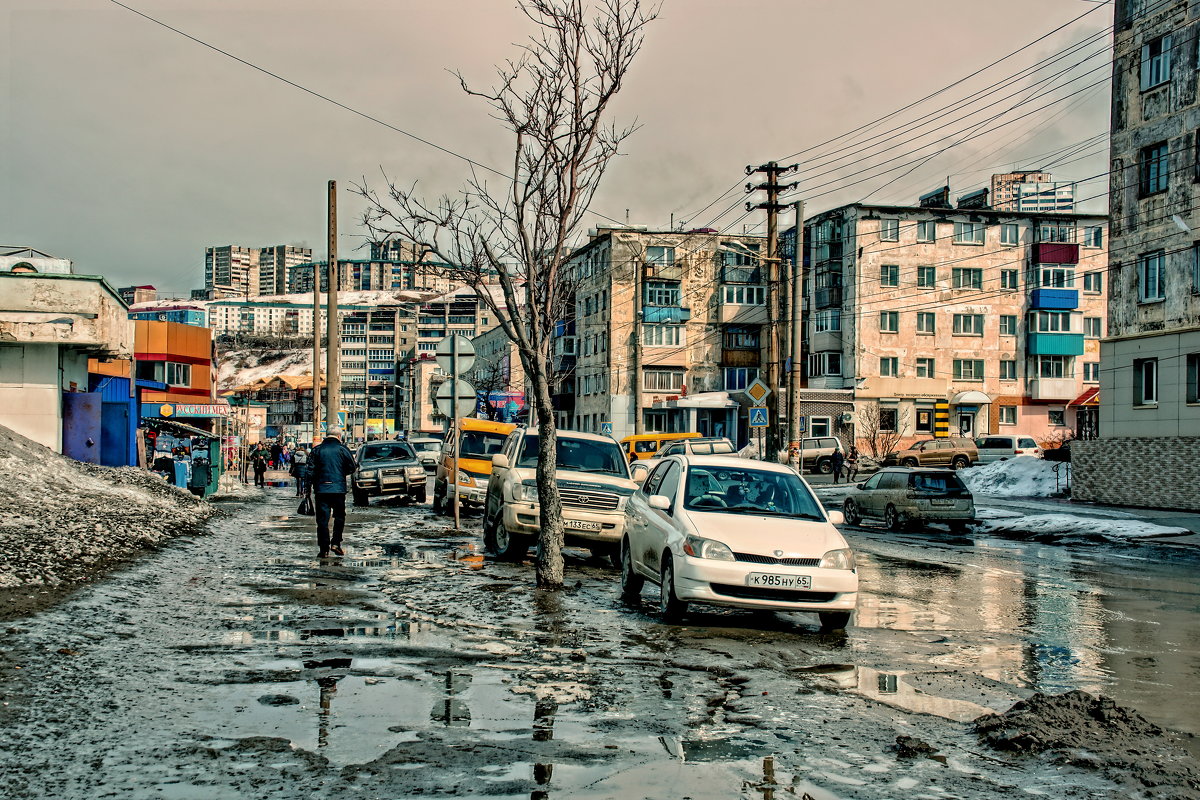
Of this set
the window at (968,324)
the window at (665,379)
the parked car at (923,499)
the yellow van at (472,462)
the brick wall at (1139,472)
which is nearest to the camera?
the yellow van at (472,462)

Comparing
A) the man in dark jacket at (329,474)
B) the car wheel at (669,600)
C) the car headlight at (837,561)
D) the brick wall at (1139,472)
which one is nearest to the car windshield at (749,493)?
the car wheel at (669,600)

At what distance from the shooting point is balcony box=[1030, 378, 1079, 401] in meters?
70.6

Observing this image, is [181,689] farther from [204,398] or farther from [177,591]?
[204,398]

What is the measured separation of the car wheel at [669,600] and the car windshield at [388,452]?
895 inches

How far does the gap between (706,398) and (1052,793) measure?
221 ft

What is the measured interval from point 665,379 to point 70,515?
64.4 m

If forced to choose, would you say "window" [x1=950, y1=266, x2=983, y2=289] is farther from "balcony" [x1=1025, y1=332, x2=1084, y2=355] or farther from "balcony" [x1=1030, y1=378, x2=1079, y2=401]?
"balcony" [x1=1030, y1=378, x2=1079, y2=401]

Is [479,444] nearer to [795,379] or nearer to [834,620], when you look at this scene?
[795,379]

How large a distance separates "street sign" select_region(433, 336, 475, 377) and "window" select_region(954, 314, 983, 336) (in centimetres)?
5711

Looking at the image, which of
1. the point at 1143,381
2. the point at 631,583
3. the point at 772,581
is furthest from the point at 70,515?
the point at 1143,381

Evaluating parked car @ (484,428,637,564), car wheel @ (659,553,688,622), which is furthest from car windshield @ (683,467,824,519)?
parked car @ (484,428,637,564)

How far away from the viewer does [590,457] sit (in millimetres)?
16172

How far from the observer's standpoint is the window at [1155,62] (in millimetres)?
30250

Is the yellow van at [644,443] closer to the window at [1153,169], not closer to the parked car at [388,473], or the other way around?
the parked car at [388,473]
